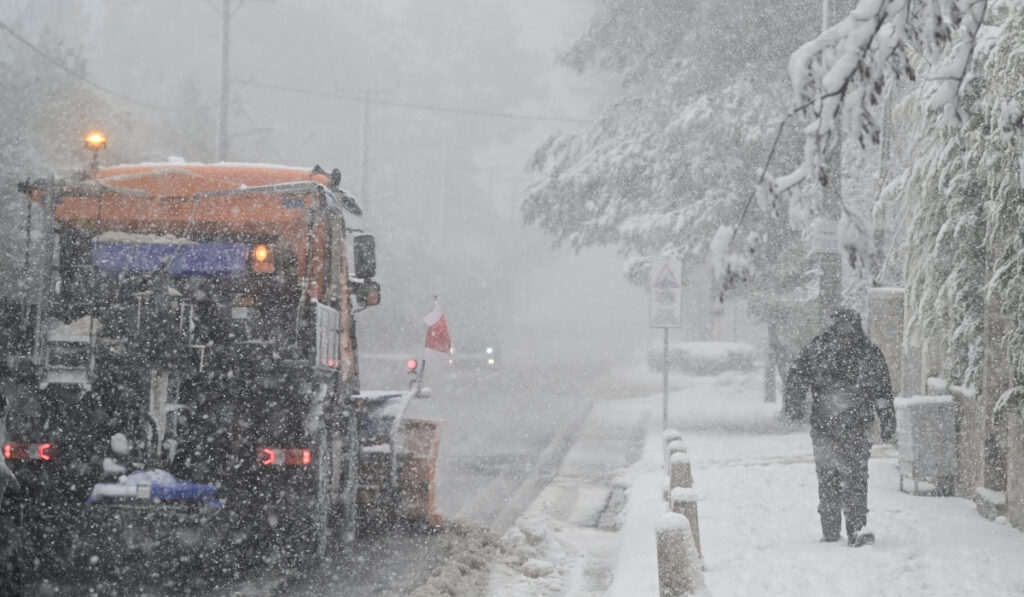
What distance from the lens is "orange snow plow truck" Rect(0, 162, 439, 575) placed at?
707 centimetres

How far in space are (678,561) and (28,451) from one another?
13.7ft

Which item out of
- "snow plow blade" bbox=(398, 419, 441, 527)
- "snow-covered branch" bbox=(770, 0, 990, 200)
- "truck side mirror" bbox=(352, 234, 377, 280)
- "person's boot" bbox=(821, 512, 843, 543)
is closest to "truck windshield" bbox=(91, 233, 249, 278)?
"truck side mirror" bbox=(352, 234, 377, 280)

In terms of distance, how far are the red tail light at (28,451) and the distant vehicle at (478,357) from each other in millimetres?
28083

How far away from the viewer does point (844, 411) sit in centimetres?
829

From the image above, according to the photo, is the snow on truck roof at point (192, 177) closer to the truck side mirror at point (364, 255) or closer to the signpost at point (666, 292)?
the truck side mirror at point (364, 255)

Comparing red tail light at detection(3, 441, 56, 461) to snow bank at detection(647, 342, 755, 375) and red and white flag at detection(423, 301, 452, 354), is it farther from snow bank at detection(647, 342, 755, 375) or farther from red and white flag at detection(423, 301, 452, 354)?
snow bank at detection(647, 342, 755, 375)

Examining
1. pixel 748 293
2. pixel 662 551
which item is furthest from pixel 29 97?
pixel 662 551

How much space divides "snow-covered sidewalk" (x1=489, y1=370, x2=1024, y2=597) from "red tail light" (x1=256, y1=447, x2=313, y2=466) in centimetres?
158

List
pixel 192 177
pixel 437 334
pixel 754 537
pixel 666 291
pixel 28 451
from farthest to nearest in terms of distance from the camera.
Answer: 1. pixel 666 291
2. pixel 437 334
3. pixel 192 177
4. pixel 754 537
5. pixel 28 451

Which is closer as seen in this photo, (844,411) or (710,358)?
(844,411)

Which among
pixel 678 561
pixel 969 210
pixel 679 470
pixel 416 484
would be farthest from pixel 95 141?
pixel 969 210

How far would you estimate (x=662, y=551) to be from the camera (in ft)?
17.6

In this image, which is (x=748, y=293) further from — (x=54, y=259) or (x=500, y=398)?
(x=54, y=259)

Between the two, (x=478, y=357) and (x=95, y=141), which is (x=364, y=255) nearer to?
(x=95, y=141)
